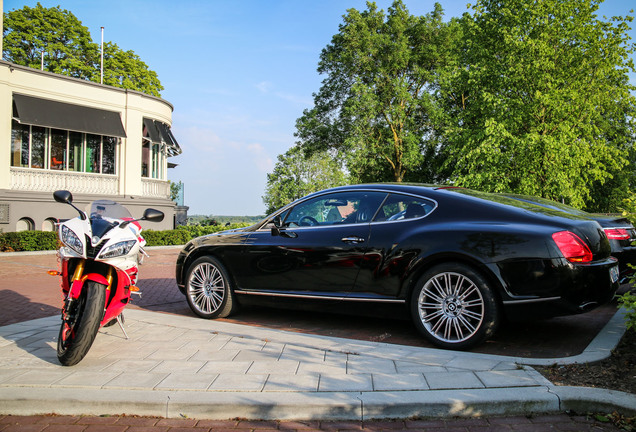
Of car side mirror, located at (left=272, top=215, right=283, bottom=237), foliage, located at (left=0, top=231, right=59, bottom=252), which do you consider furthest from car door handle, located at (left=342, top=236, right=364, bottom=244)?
foliage, located at (left=0, top=231, right=59, bottom=252)

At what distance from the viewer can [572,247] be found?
388 cm

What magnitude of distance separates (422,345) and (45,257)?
1353 cm

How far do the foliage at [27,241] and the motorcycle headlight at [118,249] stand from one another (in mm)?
14170

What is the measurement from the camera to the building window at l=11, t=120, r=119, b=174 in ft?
63.8

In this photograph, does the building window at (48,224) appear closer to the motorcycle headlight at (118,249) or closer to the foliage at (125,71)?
the motorcycle headlight at (118,249)

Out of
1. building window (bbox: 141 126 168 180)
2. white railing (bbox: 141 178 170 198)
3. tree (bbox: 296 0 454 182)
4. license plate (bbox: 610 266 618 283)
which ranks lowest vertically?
license plate (bbox: 610 266 618 283)

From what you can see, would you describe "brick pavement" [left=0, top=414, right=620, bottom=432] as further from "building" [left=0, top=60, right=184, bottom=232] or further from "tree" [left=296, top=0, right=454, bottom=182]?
"tree" [left=296, top=0, right=454, bottom=182]

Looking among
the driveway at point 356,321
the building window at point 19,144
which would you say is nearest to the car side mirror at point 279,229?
the driveway at point 356,321

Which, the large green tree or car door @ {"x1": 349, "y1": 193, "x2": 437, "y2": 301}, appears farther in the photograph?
the large green tree

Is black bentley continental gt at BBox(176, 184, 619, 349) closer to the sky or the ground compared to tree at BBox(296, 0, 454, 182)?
closer to the ground

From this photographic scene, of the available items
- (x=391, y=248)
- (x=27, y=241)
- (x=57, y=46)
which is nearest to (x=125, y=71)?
(x=57, y=46)

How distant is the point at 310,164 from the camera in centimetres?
3375

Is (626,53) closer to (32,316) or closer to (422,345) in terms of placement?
(422,345)

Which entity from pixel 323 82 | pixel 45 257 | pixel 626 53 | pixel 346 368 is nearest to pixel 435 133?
pixel 323 82
